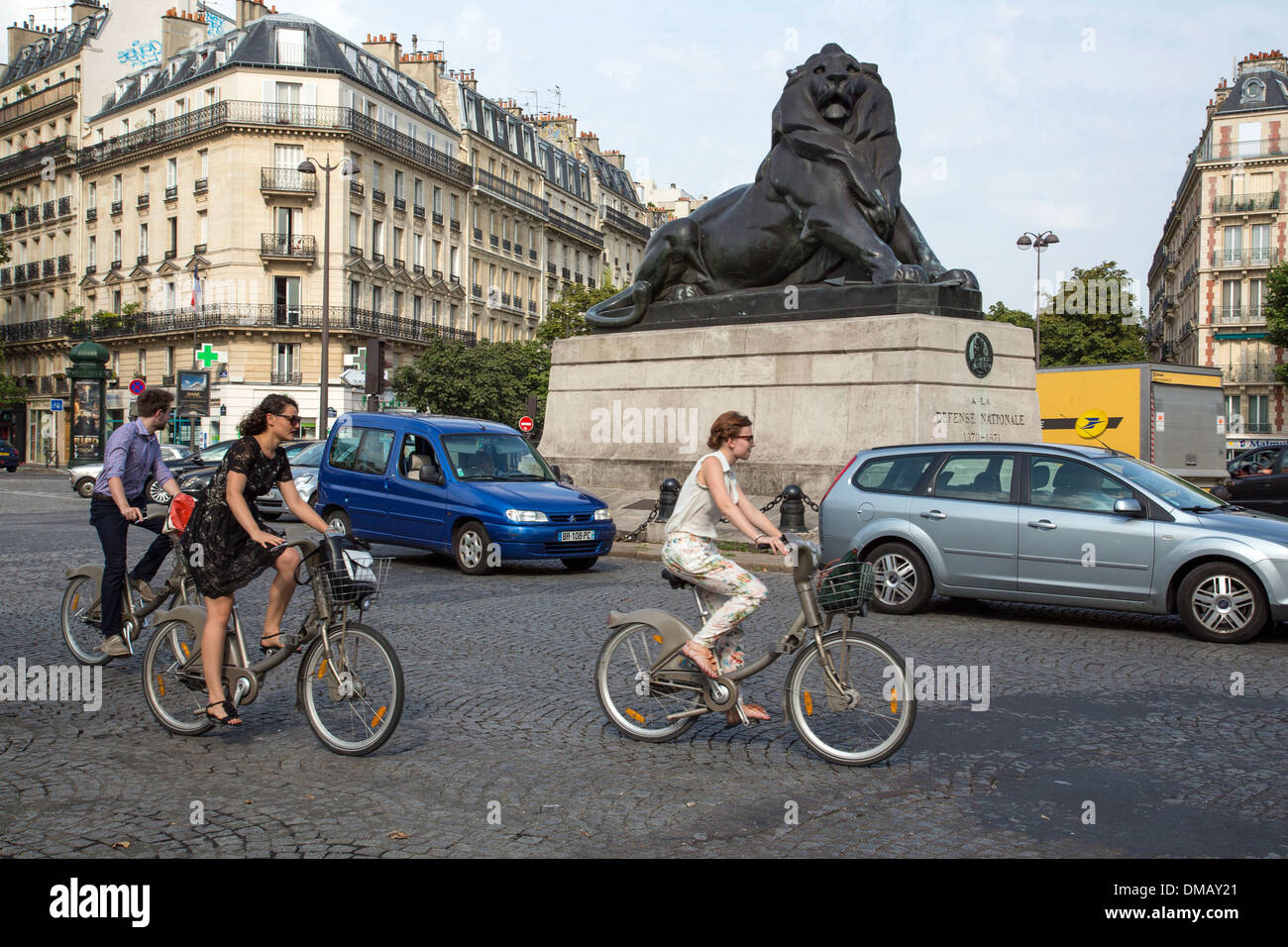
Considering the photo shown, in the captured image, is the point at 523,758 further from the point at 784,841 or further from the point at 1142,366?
the point at 1142,366

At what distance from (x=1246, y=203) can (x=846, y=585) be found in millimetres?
69294

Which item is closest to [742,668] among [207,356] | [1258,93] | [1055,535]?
[1055,535]

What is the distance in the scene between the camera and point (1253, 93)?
67500 mm

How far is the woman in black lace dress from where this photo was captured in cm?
586

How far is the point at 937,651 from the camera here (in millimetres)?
8672

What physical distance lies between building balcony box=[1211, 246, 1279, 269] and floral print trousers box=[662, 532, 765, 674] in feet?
222

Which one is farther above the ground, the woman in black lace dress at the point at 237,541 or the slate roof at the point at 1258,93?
the slate roof at the point at 1258,93

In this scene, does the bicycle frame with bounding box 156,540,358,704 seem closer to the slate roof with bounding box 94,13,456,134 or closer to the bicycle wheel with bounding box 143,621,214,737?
the bicycle wheel with bounding box 143,621,214,737

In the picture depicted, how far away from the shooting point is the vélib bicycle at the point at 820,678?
18.0 feet

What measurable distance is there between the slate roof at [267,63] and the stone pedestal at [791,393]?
43.4 m

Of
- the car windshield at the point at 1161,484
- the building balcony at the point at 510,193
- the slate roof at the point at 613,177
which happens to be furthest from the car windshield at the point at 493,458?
the slate roof at the point at 613,177

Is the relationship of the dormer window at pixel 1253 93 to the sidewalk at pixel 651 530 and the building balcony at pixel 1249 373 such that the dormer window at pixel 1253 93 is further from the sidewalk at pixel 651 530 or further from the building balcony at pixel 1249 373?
the sidewalk at pixel 651 530

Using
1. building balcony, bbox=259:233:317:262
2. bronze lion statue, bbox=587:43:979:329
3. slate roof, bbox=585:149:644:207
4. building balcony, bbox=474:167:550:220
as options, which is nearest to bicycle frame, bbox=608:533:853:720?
bronze lion statue, bbox=587:43:979:329

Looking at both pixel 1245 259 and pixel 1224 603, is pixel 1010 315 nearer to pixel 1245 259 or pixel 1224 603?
pixel 1245 259
